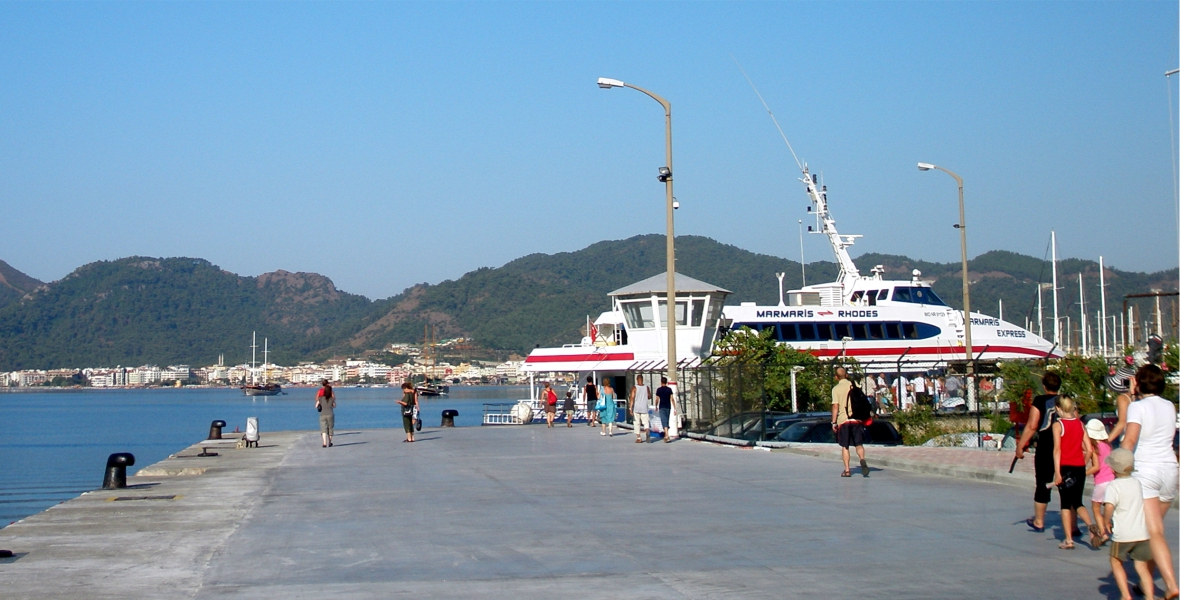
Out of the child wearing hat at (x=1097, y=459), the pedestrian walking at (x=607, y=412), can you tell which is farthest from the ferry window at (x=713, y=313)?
the child wearing hat at (x=1097, y=459)

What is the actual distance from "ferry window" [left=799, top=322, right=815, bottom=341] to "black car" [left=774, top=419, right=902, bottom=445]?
2377 cm

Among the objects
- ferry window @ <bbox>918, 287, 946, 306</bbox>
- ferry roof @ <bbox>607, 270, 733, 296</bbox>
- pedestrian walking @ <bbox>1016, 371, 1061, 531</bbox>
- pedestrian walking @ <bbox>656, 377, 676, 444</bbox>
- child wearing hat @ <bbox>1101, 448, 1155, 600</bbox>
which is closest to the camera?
child wearing hat @ <bbox>1101, 448, 1155, 600</bbox>

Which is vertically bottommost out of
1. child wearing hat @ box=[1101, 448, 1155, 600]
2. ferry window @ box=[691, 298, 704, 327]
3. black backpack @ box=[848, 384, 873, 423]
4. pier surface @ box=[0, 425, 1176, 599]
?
pier surface @ box=[0, 425, 1176, 599]

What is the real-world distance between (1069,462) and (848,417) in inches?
255

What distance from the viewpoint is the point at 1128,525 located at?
23.6ft

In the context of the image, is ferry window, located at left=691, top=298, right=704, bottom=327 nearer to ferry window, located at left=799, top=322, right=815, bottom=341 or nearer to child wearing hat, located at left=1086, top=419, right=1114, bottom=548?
ferry window, located at left=799, top=322, right=815, bottom=341

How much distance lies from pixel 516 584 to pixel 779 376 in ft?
89.5

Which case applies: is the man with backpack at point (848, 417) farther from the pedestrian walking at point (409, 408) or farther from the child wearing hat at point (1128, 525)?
the pedestrian walking at point (409, 408)

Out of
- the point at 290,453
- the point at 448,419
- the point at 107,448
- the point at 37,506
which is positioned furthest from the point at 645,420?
the point at 107,448

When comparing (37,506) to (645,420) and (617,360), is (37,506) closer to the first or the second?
(645,420)

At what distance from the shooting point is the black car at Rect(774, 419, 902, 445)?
23.7 meters

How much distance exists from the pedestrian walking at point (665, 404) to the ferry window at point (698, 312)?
14.5 metres

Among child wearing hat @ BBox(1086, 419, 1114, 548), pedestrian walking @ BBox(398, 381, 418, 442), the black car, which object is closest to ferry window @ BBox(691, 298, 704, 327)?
pedestrian walking @ BBox(398, 381, 418, 442)

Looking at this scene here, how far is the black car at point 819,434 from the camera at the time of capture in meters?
23.7
